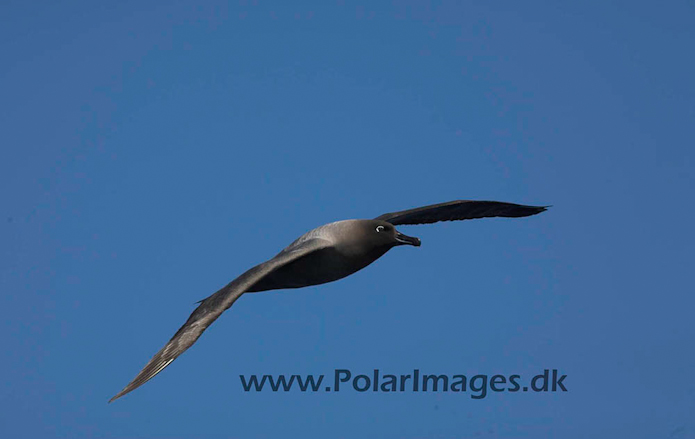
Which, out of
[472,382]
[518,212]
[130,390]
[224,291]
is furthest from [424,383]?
[130,390]

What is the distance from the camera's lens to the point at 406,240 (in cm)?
1474

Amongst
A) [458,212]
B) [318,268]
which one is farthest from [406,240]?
[458,212]

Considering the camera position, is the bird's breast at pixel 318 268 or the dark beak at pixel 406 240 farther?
the dark beak at pixel 406 240

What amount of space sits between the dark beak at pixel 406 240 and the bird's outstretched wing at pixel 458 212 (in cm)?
162

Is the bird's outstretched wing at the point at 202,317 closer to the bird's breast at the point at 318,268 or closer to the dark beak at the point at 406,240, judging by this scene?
the bird's breast at the point at 318,268

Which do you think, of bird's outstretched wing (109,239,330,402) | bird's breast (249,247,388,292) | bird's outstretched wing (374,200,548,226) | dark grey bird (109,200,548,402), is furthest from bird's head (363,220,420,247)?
bird's outstretched wing (374,200,548,226)

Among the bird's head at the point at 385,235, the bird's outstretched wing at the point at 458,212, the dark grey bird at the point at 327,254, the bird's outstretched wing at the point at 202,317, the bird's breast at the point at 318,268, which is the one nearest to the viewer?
the bird's outstretched wing at the point at 202,317

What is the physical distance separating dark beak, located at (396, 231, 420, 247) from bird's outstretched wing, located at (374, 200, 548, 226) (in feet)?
5.31

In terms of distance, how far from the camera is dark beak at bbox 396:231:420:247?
14.7m

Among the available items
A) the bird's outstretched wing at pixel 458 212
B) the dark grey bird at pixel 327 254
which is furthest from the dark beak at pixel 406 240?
the bird's outstretched wing at pixel 458 212

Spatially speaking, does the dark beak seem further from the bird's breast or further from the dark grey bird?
the bird's breast

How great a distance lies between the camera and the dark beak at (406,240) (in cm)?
1473

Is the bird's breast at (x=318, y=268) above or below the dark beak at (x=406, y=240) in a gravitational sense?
below

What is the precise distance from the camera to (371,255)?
48.4 feet
